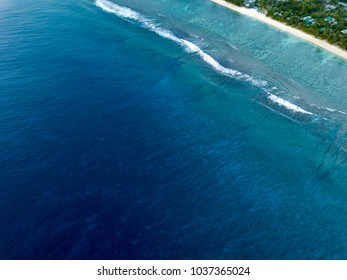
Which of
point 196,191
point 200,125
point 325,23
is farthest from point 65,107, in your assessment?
point 325,23

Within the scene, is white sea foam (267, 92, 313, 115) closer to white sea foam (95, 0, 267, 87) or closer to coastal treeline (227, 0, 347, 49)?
white sea foam (95, 0, 267, 87)

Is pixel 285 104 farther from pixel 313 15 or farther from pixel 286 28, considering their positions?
pixel 313 15

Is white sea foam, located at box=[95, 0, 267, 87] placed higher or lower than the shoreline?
Answer: lower

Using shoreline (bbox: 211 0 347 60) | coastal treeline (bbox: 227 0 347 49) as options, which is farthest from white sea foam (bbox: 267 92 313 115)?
coastal treeline (bbox: 227 0 347 49)

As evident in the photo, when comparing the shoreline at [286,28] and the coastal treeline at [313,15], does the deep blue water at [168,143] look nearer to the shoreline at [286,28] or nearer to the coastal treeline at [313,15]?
the shoreline at [286,28]

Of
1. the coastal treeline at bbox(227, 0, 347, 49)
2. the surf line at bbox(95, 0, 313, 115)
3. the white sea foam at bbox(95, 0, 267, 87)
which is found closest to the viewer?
the surf line at bbox(95, 0, 313, 115)

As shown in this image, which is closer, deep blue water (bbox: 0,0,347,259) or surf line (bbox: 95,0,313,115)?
deep blue water (bbox: 0,0,347,259)

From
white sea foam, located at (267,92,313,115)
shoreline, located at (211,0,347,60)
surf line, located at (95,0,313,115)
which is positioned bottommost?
white sea foam, located at (267,92,313,115)
